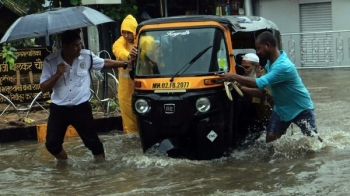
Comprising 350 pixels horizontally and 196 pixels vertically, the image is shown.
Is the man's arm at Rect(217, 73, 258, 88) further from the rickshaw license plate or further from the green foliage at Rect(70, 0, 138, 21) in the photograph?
the green foliage at Rect(70, 0, 138, 21)

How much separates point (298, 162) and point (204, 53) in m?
1.73

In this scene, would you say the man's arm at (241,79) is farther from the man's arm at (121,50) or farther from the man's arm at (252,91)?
the man's arm at (121,50)

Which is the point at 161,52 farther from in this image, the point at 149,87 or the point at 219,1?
the point at 219,1

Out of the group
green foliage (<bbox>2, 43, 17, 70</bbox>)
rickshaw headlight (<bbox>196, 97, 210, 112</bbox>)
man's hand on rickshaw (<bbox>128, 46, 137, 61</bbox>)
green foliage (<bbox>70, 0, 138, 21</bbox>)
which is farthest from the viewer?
green foliage (<bbox>70, 0, 138, 21</bbox>)

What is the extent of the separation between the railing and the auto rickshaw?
13.9m

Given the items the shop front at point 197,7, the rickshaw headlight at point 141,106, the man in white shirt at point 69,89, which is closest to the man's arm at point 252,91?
the rickshaw headlight at point 141,106

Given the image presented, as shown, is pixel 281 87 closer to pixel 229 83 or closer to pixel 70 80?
pixel 229 83

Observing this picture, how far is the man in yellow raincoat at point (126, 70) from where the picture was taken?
366 inches

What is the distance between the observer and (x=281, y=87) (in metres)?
7.93

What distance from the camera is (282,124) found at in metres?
8.12

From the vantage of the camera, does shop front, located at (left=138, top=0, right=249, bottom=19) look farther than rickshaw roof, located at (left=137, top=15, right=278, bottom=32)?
Yes

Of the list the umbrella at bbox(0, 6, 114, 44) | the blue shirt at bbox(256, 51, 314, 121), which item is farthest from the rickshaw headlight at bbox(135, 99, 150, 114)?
the blue shirt at bbox(256, 51, 314, 121)

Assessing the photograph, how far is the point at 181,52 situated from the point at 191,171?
1.50m

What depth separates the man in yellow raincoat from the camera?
930 cm
